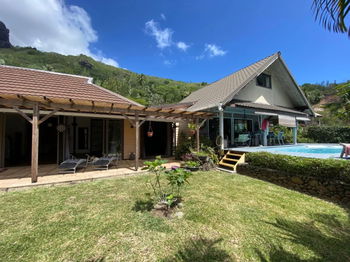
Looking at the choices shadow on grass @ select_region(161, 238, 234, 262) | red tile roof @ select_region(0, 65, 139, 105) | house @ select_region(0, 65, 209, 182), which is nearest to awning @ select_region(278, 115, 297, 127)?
house @ select_region(0, 65, 209, 182)

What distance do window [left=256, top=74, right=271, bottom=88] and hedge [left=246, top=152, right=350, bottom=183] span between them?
25.2 feet

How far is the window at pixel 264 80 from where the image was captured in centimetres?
1345

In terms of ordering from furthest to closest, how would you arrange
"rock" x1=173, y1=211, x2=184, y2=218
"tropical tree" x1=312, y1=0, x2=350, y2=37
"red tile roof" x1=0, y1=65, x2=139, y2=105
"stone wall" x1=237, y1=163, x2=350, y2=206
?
"red tile roof" x1=0, y1=65, x2=139, y2=105 < "stone wall" x1=237, y1=163, x2=350, y2=206 < "rock" x1=173, y1=211, x2=184, y2=218 < "tropical tree" x1=312, y1=0, x2=350, y2=37

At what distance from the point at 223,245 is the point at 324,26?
140 inches

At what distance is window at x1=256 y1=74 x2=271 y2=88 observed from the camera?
13453mm

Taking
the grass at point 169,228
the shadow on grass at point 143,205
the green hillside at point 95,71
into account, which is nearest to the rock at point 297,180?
the grass at point 169,228

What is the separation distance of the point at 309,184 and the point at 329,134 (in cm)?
1801

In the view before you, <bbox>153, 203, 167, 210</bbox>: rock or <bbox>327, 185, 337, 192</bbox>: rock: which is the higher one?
<bbox>327, 185, 337, 192</bbox>: rock

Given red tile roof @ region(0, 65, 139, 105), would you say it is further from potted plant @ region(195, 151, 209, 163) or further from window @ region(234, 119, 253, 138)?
window @ region(234, 119, 253, 138)

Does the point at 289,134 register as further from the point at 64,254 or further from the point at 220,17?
the point at 64,254

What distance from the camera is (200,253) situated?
9.68ft

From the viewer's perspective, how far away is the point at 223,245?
10.4ft

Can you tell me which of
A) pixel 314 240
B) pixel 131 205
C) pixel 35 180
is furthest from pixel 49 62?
pixel 314 240

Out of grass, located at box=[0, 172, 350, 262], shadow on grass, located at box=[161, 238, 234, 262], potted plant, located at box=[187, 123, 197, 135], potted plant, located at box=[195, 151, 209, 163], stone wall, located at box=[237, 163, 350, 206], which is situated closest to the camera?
shadow on grass, located at box=[161, 238, 234, 262]
